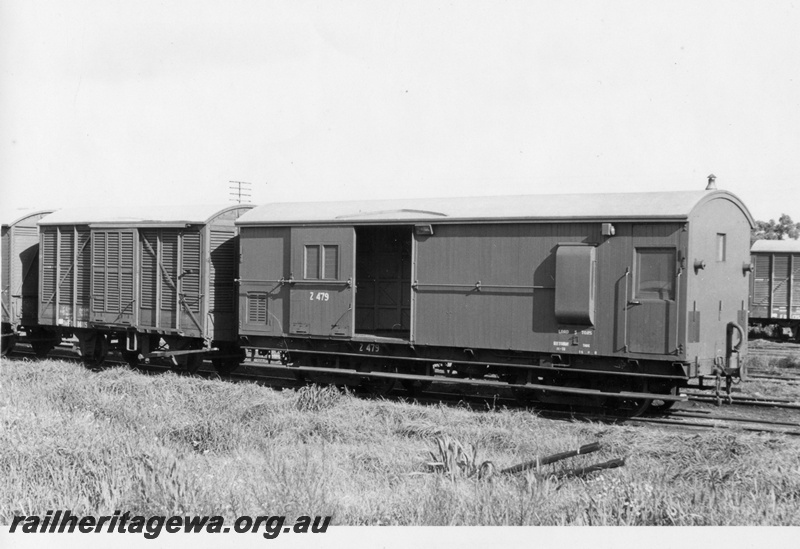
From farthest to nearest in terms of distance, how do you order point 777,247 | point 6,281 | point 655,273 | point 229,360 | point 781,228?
point 781,228
point 777,247
point 6,281
point 229,360
point 655,273

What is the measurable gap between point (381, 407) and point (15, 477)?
612 cm

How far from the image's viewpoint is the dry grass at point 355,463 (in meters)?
7.52

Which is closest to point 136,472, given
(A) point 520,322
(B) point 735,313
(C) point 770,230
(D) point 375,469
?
(D) point 375,469

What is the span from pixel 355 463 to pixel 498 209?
5584mm

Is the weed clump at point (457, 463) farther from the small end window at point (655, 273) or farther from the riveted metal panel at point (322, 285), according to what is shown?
the riveted metal panel at point (322, 285)

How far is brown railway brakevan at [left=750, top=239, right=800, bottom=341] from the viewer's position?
2761cm


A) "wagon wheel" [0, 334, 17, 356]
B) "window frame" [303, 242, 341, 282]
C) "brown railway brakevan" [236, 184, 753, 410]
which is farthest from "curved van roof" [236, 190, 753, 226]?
"wagon wheel" [0, 334, 17, 356]

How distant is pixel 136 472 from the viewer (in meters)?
8.39

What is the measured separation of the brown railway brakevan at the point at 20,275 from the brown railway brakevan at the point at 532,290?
788cm

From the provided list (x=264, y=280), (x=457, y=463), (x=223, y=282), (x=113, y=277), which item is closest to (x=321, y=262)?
(x=264, y=280)

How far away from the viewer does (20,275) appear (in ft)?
68.9

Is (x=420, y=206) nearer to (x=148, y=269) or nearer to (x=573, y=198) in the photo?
(x=573, y=198)

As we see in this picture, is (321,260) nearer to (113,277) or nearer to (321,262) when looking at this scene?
(321,262)

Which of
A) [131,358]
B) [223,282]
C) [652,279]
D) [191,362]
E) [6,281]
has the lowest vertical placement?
[131,358]
